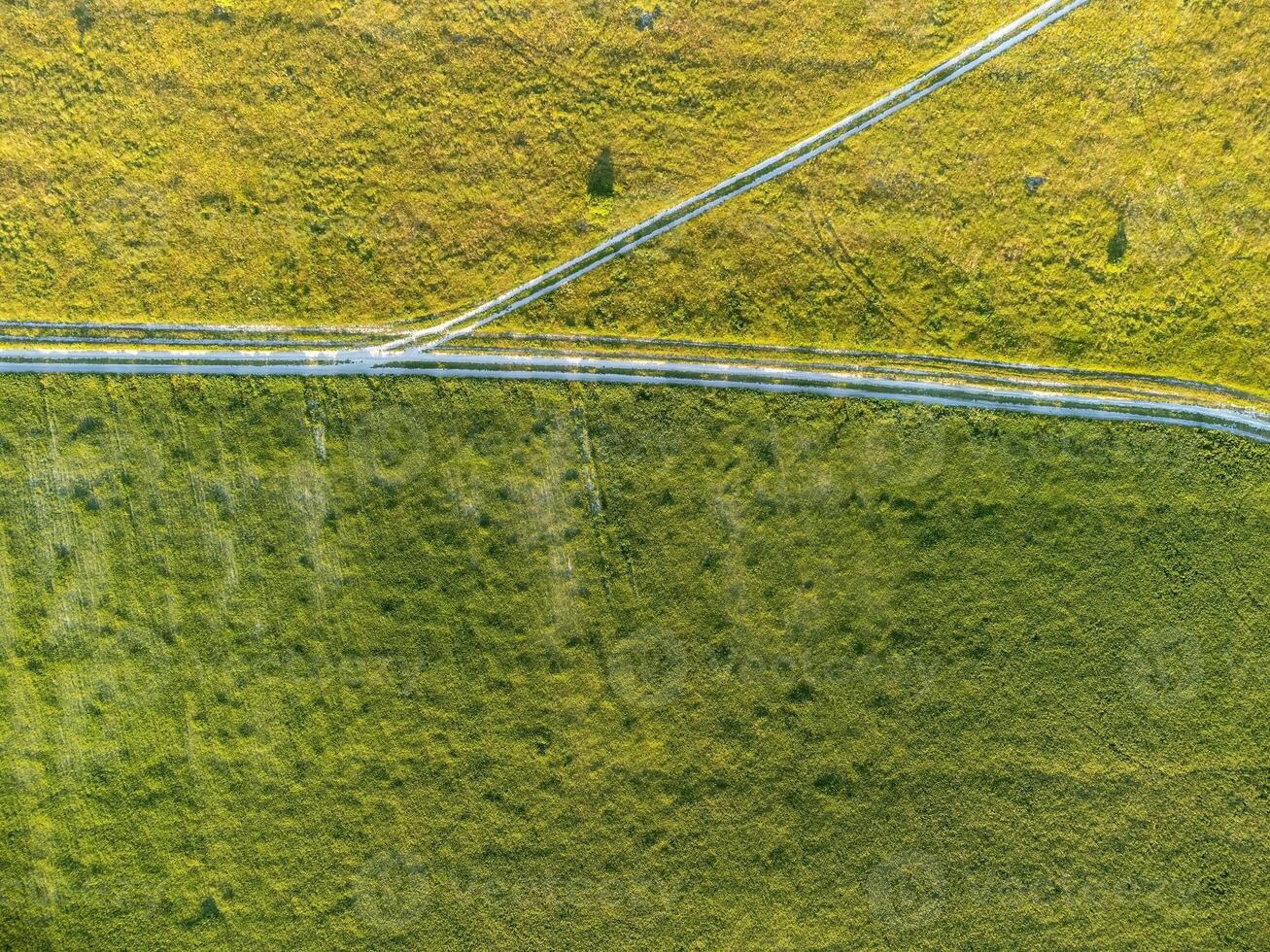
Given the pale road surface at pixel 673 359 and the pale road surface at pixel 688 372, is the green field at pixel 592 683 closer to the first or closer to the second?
the pale road surface at pixel 688 372

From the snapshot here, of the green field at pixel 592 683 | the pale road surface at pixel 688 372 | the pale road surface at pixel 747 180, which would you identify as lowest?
the green field at pixel 592 683

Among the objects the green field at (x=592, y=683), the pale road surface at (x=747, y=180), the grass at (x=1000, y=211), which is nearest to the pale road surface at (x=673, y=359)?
the pale road surface at (x=747, y=180)

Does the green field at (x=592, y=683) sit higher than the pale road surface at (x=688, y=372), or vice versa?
the pale road surface at (x=688, y=372)

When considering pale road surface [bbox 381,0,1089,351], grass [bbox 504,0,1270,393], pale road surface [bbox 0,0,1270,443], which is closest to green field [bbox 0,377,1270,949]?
pale road surface [bbox 0,0,1270,443]

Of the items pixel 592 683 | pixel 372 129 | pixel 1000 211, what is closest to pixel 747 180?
pixel 1000 211

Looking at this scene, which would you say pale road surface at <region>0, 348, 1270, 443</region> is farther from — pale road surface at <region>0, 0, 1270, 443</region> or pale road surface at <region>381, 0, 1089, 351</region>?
pale road surface at <region>381, 0, 1089, 351</region>

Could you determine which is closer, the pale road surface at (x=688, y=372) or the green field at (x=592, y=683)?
the green field at (x=592, y=683)
